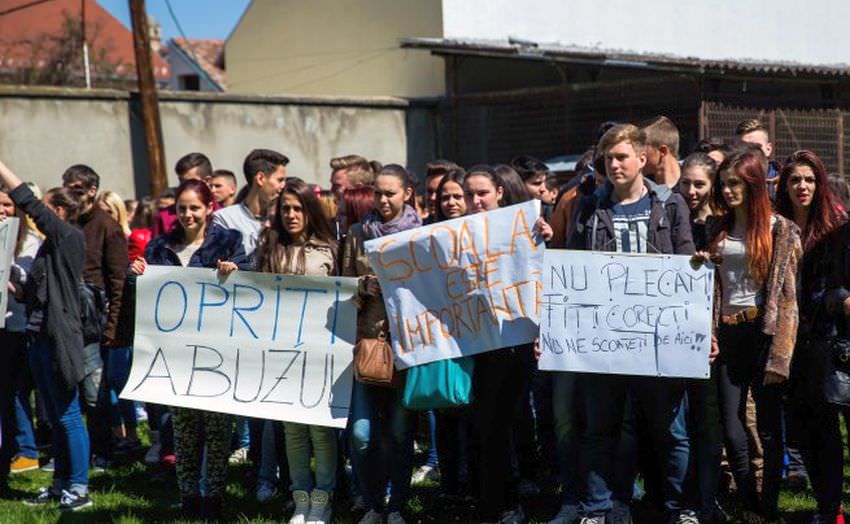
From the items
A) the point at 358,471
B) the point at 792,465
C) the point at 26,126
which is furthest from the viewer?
the point at 26,126

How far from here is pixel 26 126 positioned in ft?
54.2

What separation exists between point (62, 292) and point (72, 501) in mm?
1293

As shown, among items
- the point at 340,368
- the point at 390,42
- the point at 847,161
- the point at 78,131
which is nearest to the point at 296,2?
the point at 390,42

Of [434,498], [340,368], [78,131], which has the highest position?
[78,131]

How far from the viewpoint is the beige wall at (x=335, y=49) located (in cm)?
2295

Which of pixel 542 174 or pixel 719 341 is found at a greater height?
pixel 542 174

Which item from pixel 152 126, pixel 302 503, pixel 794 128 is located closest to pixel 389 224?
pixel 302 503

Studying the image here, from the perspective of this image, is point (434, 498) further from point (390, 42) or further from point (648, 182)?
point (390, 42)

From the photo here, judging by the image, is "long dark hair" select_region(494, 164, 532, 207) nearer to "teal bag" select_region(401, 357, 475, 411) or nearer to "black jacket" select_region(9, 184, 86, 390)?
"teal bag" select_region(401, 357, 475, 411)

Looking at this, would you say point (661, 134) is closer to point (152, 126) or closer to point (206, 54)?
point (152, 126)

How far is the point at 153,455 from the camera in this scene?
9109 mm

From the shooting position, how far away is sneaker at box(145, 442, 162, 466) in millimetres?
9041

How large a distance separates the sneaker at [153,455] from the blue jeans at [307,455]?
231 cm

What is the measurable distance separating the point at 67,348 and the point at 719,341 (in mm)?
3690
